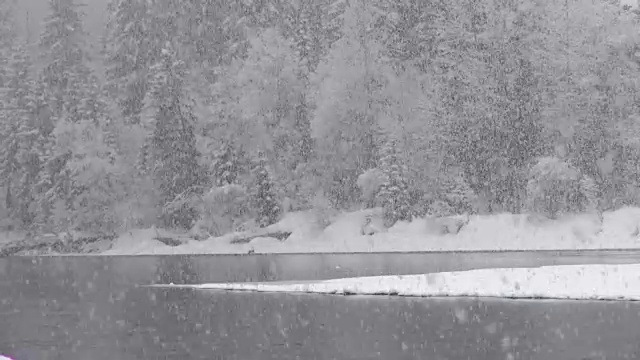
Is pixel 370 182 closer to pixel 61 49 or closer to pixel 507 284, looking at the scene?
pixel 507 284

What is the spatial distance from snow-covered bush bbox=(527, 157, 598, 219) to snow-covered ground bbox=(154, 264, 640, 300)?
17673 millimetres

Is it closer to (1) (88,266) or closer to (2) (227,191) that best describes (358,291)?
(1) (88,266)

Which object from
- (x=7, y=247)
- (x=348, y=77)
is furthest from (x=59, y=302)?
(x=7, y=247)

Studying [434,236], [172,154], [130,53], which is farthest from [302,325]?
[130,53]

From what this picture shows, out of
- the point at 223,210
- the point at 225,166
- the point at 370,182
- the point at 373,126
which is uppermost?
the point at 373,126

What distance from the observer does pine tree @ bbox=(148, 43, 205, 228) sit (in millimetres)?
53625

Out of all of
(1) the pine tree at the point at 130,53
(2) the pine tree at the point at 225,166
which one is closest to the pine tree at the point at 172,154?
(2) the pine tree at the point at 225,166

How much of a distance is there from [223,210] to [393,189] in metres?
12.2

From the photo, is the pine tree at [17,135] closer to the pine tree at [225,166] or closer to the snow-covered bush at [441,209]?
the pine tree at [225,166]

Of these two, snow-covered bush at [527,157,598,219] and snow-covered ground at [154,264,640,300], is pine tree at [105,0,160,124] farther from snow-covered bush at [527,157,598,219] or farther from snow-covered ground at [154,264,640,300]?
snow-covered ground at [154,264,640,300]

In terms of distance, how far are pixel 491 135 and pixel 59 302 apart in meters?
30.7

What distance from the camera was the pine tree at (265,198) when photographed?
48625 mm

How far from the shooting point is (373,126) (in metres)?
48.8

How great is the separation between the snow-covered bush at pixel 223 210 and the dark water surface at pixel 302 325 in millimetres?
20627
